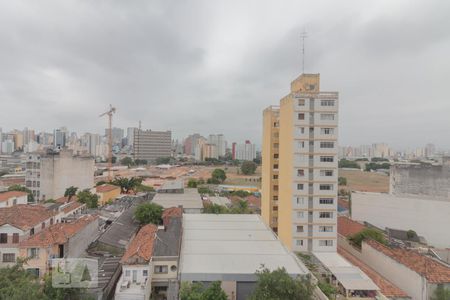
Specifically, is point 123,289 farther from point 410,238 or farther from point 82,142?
point 82,142

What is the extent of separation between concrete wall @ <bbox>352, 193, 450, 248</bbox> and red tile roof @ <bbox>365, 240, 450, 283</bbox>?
7.52 m

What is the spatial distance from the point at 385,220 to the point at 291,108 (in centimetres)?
1276

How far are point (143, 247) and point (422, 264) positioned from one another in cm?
1174

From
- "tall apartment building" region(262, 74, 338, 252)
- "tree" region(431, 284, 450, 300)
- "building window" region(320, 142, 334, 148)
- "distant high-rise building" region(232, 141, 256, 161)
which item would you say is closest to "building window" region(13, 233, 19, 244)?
"tall apartment building" region(262, 74, 338, 252)

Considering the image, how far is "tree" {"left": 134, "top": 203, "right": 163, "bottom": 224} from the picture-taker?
19.0 m

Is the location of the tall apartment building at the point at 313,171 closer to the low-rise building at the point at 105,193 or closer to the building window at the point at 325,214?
the building window at the point at 325,214

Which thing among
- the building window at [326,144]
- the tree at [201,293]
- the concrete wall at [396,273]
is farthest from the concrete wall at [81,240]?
the concrete wall at [396,273]

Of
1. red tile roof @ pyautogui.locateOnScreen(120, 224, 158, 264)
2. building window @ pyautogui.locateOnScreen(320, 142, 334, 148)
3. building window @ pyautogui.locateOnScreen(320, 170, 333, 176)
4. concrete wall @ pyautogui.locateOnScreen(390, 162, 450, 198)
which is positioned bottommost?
red tile roof @ pyautogui.locateOnScreen(120, 224, 158, 264)

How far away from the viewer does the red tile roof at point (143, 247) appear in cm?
1100

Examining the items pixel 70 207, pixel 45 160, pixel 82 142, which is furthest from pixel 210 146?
pixel 70 207

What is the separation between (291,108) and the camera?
15234mm

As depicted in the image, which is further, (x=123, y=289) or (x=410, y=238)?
(x=410, y=238)

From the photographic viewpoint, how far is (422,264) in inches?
466

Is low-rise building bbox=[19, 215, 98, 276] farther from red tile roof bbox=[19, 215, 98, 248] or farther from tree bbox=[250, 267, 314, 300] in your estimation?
tree bbox=[250, 267, 314, 300]
